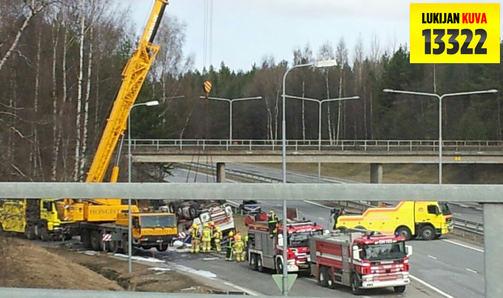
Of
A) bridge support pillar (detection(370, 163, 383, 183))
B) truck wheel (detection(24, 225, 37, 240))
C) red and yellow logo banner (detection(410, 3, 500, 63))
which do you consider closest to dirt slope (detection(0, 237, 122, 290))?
truck wheel (detection(24, 225, 37, 240))

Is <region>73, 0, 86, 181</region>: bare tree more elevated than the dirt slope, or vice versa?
<region>73, 0, 86, 181</region>: bare tree

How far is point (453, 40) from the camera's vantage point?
16.5ft

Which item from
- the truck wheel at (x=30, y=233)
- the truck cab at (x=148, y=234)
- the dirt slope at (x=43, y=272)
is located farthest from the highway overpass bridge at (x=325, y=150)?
the truck cab at (x=148, y=234)

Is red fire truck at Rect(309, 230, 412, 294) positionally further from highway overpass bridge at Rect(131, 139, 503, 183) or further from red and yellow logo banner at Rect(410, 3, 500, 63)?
highway overpass bridge at Rect(131, 139, 503, 183)

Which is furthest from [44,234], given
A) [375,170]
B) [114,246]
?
[375,170]

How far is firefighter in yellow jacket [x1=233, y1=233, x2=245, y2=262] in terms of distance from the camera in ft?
12.1

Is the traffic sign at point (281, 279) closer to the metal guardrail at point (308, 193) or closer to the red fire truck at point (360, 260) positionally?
the red fire truck at point (360, 260)

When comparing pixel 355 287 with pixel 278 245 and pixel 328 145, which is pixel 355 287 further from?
pixel 328 145

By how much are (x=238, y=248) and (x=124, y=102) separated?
3266 cm

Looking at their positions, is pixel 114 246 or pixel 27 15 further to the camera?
Answer: pixel 27 15

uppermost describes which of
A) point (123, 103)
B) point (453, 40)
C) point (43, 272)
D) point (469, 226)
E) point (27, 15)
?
point (27, 15)

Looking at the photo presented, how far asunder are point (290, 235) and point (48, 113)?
36.4 m

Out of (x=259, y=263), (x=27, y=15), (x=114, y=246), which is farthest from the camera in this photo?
(x=27, y=15)

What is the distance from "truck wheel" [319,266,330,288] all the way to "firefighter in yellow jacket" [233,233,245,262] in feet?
1.79
